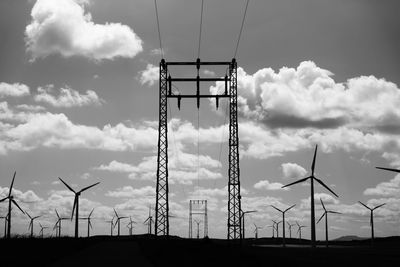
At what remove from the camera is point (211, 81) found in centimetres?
6412

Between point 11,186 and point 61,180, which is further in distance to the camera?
point 11,186

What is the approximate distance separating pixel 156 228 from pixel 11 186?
4693 cm

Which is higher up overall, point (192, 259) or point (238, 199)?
point (238, 199)

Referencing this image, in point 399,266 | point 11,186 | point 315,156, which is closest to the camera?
point 399,266

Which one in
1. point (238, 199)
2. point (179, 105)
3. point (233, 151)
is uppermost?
point (179, 105)

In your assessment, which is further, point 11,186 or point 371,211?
point 371,211

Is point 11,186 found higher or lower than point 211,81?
lower

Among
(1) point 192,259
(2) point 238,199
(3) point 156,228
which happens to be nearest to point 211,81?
(2) point 238,199

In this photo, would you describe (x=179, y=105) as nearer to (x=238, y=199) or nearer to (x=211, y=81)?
(x=211, y=81)

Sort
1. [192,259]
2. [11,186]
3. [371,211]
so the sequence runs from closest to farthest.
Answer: [192,259], [11,186], [371,211]

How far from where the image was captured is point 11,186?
10100 cm

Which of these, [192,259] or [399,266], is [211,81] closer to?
[192,259]

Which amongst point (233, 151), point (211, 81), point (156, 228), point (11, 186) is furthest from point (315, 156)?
point (11, 186)

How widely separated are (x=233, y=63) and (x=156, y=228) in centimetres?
2116
